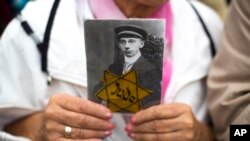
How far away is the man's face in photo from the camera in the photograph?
82 cm

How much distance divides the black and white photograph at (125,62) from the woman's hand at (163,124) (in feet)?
0.07

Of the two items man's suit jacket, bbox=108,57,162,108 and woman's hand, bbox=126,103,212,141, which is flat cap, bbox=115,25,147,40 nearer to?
man's suit jacket, bbox=108,57,162,108

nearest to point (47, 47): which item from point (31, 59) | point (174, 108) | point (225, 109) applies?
point (31, 59)

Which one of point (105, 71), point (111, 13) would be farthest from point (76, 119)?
point (111, 13)

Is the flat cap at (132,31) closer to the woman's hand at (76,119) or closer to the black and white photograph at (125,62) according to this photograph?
the black and white photograph at (125,62)

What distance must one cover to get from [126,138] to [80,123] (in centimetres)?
18

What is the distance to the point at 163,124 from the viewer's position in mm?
875

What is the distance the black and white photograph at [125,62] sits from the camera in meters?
0.82

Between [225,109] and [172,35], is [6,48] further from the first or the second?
[225,109]

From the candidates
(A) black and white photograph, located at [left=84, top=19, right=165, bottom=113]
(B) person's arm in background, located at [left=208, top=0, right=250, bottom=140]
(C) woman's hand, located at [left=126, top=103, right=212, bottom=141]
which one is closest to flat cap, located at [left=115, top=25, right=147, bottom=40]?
(A) black and white photograph, located at [left=84, top=19, right=165, bottom=113]

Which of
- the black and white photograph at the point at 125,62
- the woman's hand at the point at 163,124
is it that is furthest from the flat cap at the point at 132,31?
the woman's hand at the point at 163,124

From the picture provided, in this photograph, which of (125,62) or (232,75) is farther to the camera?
(232,75)

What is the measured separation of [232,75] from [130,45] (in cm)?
30

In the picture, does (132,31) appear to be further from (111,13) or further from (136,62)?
(111,13)
